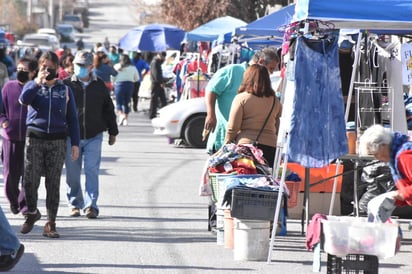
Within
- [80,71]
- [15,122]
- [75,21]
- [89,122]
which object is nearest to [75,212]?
[89,122]

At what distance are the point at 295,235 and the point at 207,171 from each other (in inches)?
50.0

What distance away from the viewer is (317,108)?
11.2 m

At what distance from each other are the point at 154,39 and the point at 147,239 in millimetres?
24430

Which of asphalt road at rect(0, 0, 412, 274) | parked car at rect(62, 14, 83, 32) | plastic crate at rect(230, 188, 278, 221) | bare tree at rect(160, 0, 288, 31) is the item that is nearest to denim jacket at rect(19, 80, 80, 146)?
asphalt road at rect(0, 0, 412, 274)

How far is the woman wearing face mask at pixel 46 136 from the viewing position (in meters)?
12.0

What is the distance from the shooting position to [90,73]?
13.8 metres

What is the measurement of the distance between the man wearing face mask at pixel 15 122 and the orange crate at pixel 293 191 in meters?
3.00

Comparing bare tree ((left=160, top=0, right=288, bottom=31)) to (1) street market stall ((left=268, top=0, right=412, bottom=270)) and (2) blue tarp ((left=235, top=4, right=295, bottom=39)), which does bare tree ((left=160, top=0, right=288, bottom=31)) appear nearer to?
(2) blue tarp ((left=235, top=4, right=295, bottom=39))

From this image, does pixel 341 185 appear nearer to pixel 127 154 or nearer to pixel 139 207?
pixel 139 207

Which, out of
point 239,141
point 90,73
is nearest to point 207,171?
point 239,141

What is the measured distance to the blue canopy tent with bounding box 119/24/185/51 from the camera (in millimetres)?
36156

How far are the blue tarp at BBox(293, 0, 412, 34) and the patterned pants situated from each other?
113 inches

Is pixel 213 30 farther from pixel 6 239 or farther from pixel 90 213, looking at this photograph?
pixel 6 239

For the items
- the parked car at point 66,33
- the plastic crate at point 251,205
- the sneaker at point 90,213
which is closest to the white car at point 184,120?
the sneaker at point 90,213
